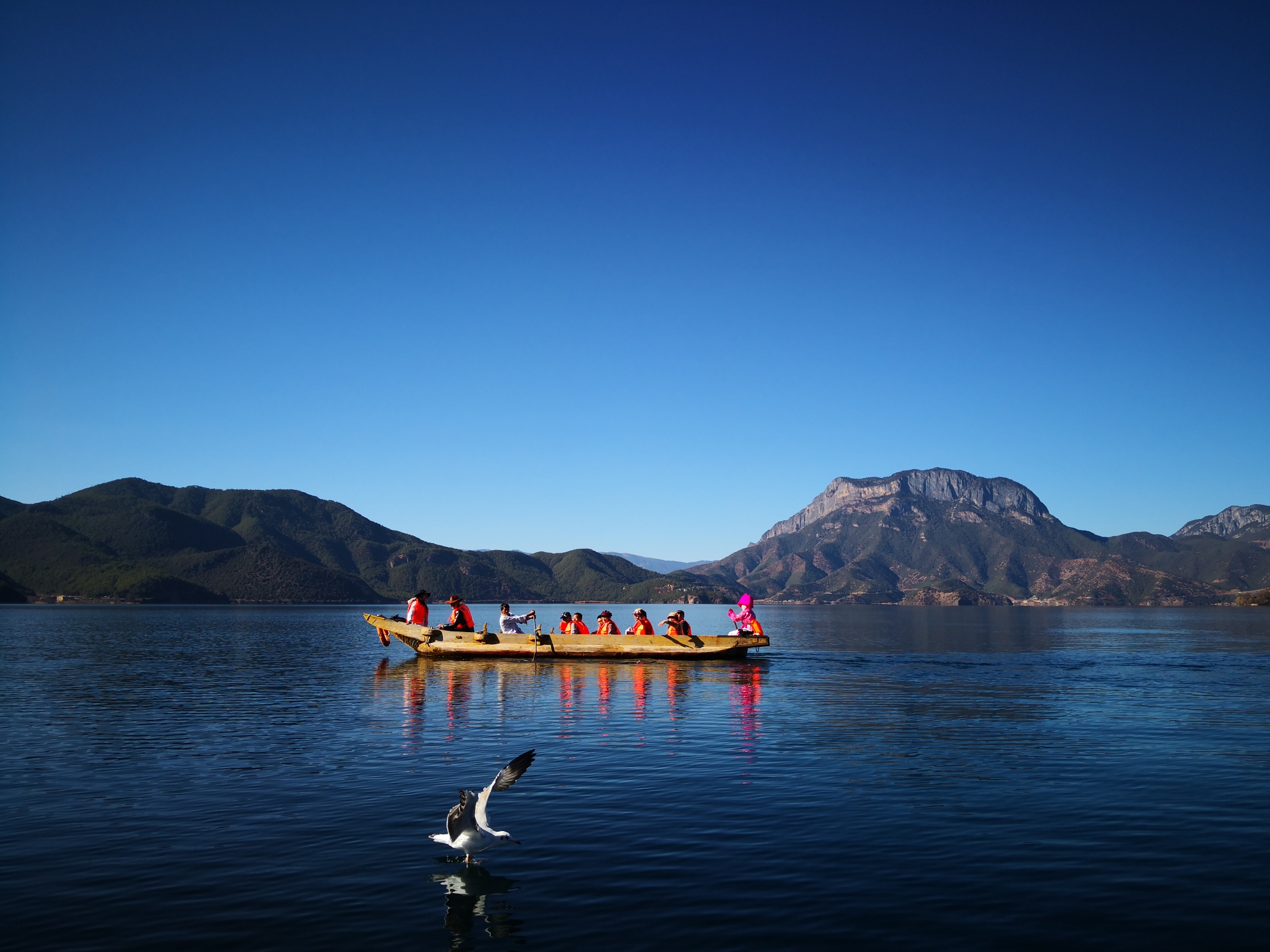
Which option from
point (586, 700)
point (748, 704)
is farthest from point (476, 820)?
point (586, 700)

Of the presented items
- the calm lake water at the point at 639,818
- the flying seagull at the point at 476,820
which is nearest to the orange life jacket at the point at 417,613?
the calm lake water at the point at 639,818

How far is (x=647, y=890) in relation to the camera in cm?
1252

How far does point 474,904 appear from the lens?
1205 centimetres

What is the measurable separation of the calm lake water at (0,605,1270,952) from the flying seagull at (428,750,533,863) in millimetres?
492

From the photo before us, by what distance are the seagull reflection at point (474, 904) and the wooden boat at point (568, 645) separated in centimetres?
3537

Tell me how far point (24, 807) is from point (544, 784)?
32.3 ft

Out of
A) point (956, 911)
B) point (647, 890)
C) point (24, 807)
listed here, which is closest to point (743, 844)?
point (647, 890)

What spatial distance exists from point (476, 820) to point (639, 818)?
14.3 feet

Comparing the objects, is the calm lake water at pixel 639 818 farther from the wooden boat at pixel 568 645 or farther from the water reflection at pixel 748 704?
the wooden boat at pixel 568 645

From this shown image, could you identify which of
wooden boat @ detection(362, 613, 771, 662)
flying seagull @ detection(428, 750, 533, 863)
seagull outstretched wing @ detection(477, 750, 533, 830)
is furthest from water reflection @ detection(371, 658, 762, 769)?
seagull outstretched wing @ detection(477, 750, 533, 830)

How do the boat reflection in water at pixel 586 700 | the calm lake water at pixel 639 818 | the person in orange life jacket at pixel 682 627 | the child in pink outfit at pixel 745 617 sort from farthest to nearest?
the child in pink outfit at pixel 745 617 < the person in orange life jacket at pixel 682 627 < the boat reflection in water at pixel 586 700 < the calm lake water at pixel 639 818

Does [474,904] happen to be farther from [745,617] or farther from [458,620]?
[745,617]

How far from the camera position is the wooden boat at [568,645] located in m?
49.0

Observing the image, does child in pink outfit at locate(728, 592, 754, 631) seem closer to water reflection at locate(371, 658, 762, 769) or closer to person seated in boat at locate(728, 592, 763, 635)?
person seated in boat at locate(728, 592, 763, 635)
